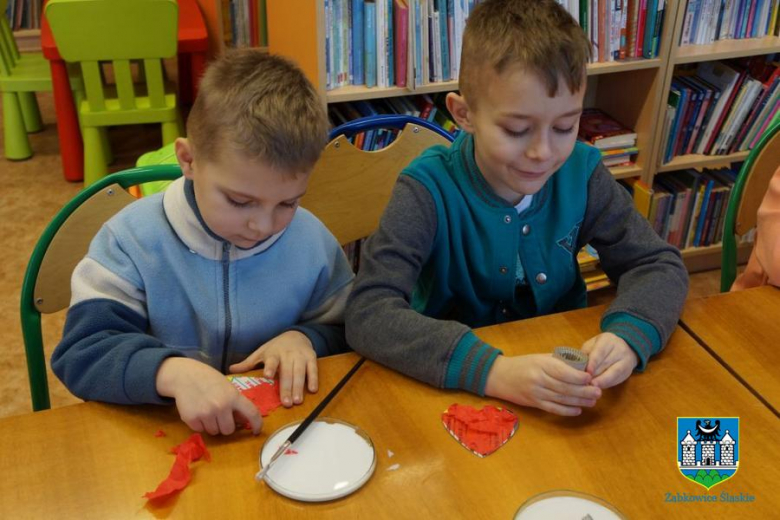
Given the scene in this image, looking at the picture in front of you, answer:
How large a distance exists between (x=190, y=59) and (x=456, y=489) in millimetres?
3224

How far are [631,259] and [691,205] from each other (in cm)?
166

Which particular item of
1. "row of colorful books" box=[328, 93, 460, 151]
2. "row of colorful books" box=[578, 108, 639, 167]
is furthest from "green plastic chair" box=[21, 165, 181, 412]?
"row of colorful books" box=[578, 108, 639, 167]

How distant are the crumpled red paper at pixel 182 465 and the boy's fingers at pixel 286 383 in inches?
4.6

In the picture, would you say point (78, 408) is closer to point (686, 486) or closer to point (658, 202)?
point (686, 486)

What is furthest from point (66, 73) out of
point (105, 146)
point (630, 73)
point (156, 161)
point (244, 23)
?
point (630, 73)

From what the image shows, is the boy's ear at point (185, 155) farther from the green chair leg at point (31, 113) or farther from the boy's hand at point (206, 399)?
the green chair leg at point (31, 113)

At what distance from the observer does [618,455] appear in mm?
894

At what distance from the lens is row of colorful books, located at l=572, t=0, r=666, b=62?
2318 mm

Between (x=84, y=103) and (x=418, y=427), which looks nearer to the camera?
(x=418, y=427)

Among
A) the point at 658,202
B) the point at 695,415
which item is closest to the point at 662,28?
the point at 658,202

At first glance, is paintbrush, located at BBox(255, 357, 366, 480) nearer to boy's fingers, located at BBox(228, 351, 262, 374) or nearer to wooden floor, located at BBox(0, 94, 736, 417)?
boy's fingers, located at BBox(228, 351, 262, 374)

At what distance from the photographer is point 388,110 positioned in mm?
2350

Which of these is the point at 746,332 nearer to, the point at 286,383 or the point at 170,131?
the point at 286,383

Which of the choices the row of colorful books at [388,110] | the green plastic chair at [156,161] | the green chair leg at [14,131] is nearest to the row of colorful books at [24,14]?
the green chair leg at [14,131]
